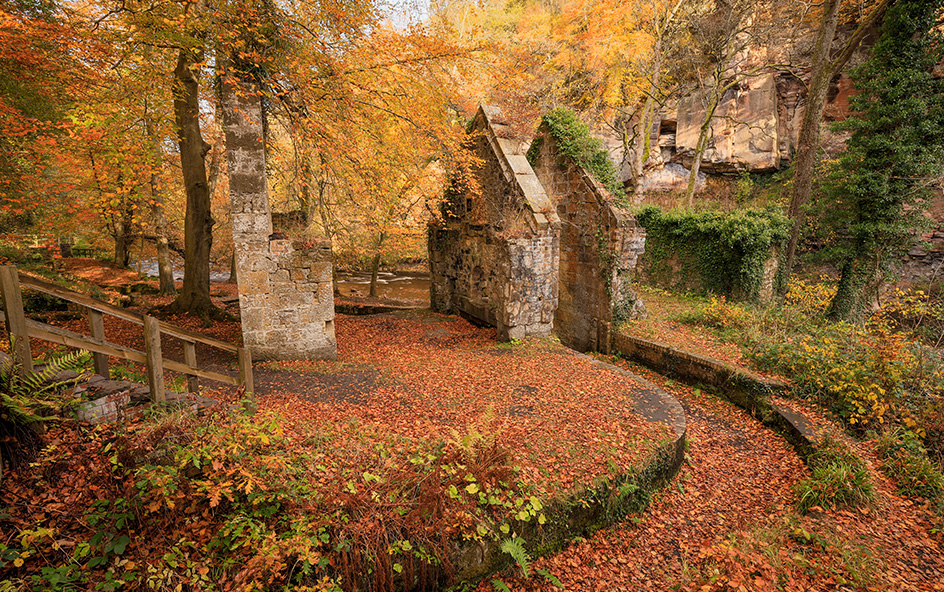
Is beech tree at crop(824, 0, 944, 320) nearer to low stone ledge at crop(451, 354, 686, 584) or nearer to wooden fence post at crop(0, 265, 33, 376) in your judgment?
low stone ledge at crop(451, 354, 686, 584)

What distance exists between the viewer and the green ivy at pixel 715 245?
1294 centimetres

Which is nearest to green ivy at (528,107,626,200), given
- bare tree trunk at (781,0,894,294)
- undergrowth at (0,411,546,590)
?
bare tree trunk at (781,0,894,294)

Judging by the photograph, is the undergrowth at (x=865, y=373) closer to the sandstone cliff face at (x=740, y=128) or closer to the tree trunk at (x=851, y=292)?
the tree trunk at (x=851, y=292)

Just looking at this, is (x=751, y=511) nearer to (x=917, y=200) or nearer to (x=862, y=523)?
(x=862, y=523)

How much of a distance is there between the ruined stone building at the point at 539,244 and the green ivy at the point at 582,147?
0.25m

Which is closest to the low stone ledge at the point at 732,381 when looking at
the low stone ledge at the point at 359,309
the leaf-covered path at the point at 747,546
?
the leaf-covered path at the point at 747,546

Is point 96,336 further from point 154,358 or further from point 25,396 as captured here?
point 25,396

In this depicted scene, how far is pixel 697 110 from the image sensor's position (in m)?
19.9

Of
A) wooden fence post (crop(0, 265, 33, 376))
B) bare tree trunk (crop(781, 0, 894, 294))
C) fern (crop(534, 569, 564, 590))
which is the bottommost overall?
fern (crop(534, 569, 564, 590))

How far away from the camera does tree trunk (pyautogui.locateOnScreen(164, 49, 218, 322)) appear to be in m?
8.94

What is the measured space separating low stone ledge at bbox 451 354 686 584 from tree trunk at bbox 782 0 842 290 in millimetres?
12162

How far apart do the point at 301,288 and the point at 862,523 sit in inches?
335

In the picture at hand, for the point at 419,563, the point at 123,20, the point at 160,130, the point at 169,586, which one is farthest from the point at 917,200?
the point at 160,130

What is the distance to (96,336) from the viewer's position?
3.76 meters
